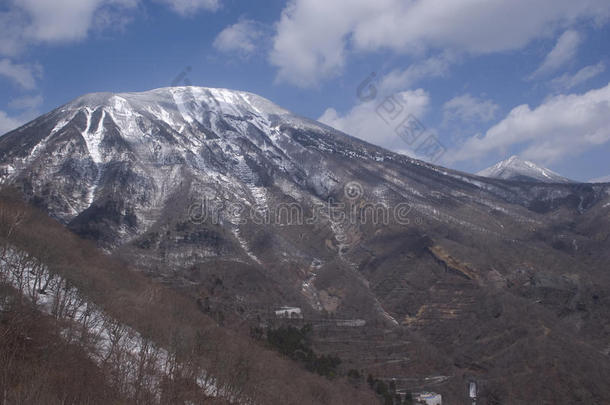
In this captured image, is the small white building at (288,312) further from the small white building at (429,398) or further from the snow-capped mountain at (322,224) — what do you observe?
the small white building at (429,398)

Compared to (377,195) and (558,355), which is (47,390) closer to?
(558,355)

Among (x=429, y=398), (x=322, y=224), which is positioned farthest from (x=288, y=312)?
(x=322, y=224)

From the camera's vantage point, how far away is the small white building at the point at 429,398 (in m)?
47.8

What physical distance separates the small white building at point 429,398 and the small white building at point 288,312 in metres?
26.3

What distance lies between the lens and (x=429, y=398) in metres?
48.8

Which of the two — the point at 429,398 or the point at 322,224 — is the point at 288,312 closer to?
the point at 429,398

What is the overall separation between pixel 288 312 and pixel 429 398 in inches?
1163

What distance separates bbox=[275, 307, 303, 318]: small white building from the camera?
7126 cm

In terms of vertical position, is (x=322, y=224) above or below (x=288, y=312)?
above

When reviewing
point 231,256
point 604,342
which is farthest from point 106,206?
point 604,342

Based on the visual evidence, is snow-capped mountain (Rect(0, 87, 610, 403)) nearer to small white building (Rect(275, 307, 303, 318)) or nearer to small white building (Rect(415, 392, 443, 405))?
small white building (Rect(275, 307, 303, 318))

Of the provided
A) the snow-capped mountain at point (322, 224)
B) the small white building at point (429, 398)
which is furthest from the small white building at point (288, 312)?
the small white building at point (429, 398)

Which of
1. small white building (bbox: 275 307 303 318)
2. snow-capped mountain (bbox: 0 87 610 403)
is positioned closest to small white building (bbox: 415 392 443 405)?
snow-capped mountain (bbox: 0 87 610 403)

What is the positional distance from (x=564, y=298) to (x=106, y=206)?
99687mm
